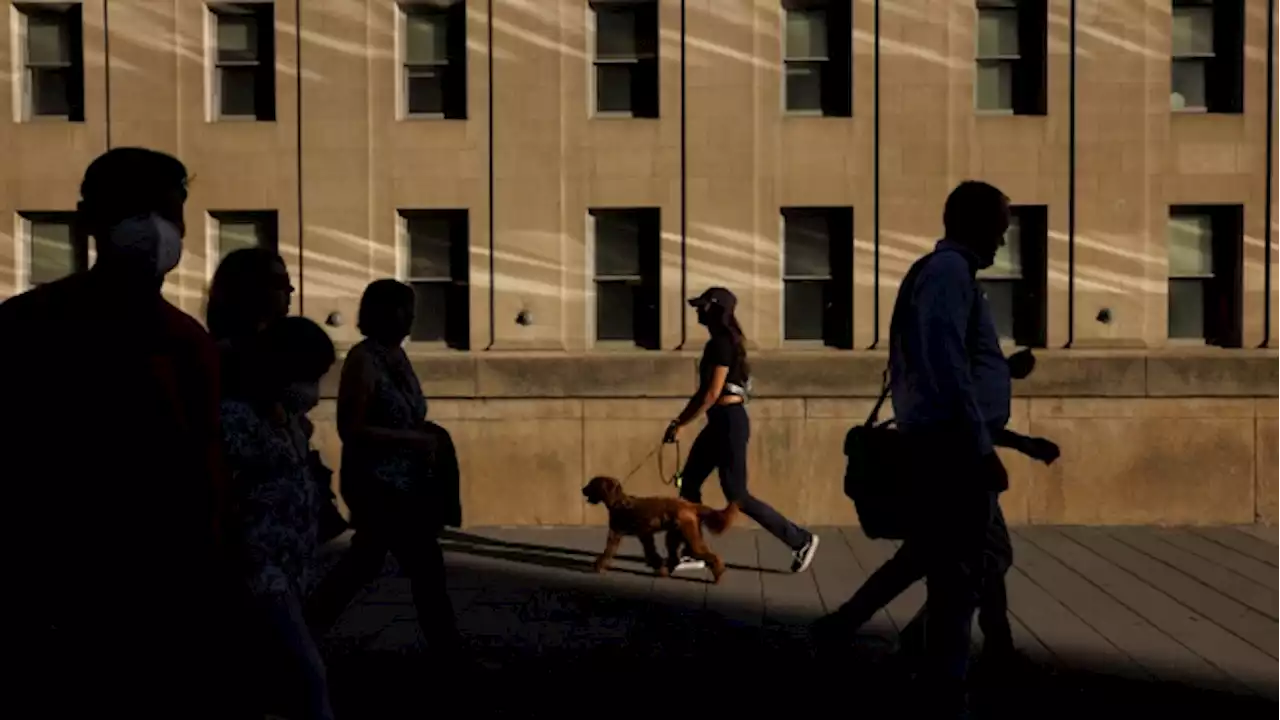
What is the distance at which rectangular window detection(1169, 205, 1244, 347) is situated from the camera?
1312cm

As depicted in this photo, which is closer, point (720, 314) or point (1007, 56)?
point (720, 314)

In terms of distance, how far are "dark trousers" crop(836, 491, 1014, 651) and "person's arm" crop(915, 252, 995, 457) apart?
0.51 meters

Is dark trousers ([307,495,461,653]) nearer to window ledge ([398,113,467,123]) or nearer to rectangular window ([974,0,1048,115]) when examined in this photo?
window ledge ([398,113,467,123])

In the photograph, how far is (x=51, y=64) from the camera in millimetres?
13469

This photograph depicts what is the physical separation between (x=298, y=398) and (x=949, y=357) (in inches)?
98.4

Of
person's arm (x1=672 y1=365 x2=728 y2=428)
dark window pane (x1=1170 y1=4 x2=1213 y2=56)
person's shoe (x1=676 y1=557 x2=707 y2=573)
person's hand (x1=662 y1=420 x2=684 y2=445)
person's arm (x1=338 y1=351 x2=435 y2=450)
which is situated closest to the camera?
person's arm (x1=338 y1=351 x2=435 y2=450)

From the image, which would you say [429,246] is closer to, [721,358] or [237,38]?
[237,38]

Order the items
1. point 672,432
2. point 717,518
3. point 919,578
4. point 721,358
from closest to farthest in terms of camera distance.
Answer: point 919,578, point 717,518, point 721,358, point 672,432

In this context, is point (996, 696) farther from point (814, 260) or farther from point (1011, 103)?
point (1011, 103)

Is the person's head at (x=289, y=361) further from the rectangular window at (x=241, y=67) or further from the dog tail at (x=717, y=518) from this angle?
the rectangular window at (x=241, y=67)

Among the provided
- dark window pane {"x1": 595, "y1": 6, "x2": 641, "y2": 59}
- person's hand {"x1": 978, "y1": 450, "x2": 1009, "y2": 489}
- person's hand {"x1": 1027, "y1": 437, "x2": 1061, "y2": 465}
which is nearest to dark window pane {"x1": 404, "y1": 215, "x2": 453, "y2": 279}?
dark window pane {"x1": 595, "y1": 6, "x2": 641, "y2": 59}

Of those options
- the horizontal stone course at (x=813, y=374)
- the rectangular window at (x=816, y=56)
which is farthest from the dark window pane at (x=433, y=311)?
the rectangular window at (x=816, y=56)

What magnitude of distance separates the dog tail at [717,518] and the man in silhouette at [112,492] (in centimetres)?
656

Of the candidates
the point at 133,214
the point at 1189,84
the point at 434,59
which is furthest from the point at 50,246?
the point at 133,214
